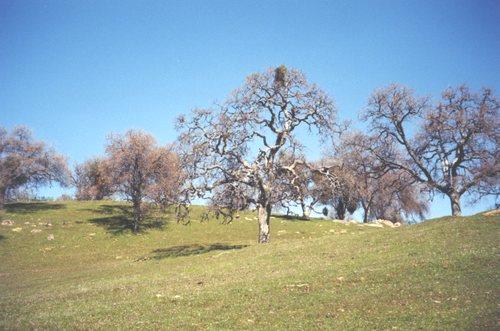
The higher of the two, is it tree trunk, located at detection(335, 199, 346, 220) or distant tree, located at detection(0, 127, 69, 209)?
distant tree, located at detection(0, 127, 69, 209)

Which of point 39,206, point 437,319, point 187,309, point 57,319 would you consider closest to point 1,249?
point 39,206

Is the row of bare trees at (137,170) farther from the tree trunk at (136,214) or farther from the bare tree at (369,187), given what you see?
the bare tree at (369,187)

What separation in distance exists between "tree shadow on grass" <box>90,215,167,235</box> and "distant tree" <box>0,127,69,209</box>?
16.1 meters

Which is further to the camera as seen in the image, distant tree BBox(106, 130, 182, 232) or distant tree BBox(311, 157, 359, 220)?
distant tree BBox(311, 157, 359, 220)

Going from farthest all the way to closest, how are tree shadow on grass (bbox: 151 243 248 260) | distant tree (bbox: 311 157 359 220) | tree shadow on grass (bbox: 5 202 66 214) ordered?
tree shadow on grass (bbox: 5 202 66 214) < distant tree (bbox: 311 157 359 220) < tree shadow on grass (bbox: 151 243 248 260)

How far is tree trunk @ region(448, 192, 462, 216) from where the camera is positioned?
49.1 metres

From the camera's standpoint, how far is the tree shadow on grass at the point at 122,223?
59338mm

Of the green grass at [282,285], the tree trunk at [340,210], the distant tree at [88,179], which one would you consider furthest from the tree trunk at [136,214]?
the tree trunk at [340,210]

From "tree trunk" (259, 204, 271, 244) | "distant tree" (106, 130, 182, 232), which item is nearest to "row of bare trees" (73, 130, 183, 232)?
"distant tree" (106, 130, 182, 232)

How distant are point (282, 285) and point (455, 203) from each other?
36.0m

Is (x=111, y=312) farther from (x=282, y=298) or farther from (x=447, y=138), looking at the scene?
(x=447, y=138)

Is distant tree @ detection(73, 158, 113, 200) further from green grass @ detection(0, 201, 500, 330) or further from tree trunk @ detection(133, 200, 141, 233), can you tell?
green grass @ detection(0, 201, 500, 330)

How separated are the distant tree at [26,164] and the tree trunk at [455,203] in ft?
212

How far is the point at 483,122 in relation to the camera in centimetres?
4838
